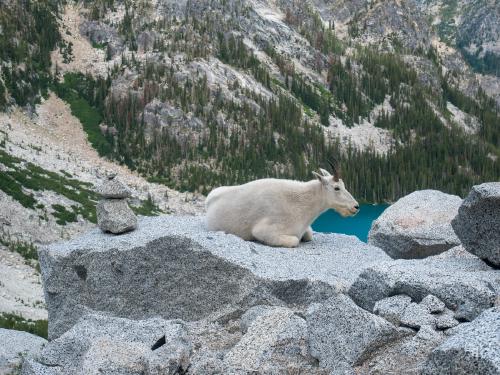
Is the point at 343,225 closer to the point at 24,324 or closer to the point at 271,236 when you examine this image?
the point at 24,324

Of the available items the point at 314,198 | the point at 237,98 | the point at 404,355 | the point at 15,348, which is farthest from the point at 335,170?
the point at 237,98

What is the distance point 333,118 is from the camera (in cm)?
12338

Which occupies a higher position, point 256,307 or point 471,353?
point 471,353

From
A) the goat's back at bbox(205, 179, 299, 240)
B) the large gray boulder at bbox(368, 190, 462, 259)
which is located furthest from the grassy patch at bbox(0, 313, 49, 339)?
the large gray boulder at bbox(368, 190, 462, 259)

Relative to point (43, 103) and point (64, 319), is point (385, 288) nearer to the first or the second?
point (64, 319)

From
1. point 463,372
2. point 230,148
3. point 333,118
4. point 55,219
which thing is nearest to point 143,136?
point 230,148

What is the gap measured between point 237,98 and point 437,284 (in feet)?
319

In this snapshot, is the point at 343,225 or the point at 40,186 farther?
the point at 343,225

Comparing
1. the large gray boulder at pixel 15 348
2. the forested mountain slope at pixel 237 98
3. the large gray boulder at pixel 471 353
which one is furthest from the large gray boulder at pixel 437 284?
the forested mountain slope at pixel 237 98

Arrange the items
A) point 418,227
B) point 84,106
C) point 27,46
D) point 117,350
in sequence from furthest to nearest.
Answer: point 84,106
point 27,46
point 418,227
point 117,350

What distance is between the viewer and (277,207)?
12062 mm

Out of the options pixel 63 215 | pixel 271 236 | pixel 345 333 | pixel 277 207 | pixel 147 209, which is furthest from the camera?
pixel 147 209

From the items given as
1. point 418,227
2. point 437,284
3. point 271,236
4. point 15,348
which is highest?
point 437,284

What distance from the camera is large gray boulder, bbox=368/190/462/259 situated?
16.3 meters
